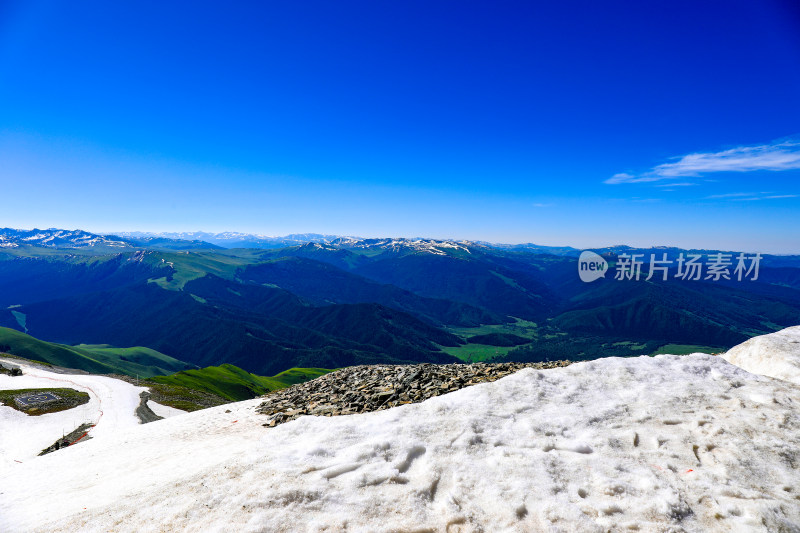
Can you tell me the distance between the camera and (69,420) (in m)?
59.9

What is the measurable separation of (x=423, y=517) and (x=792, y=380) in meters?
22.7

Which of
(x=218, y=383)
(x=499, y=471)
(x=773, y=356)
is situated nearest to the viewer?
(x=499, y=471)

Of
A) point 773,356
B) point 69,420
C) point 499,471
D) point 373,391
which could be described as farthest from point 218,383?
point 773,356

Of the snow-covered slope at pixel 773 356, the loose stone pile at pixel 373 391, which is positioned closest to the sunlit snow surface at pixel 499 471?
the snow-covered slope at pixel 773 356

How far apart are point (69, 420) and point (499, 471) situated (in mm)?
77514

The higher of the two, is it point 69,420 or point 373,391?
point 373,391

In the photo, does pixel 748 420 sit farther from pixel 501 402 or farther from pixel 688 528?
pixel 501 402

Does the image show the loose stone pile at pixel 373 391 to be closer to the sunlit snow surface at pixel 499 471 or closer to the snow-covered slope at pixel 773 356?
the sunlit snow surface at pixel 499 471

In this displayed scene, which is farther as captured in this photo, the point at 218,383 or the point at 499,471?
the point at 218,383

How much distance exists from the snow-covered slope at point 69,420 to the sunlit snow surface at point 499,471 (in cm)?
2748

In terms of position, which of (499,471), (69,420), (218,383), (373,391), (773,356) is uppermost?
(773,356)

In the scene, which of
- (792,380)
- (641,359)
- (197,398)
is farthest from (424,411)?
(197,398)

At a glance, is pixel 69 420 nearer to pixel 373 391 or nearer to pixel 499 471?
pixel 373 391

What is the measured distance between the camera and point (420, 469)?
13547mm
